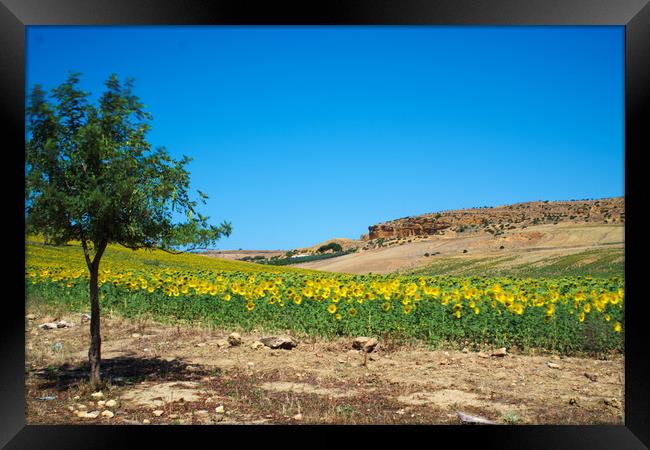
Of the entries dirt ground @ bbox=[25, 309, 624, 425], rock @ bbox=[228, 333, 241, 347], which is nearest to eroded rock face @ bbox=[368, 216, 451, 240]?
rock @ bbox=[228, 333, 241, 347]

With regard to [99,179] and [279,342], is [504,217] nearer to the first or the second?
[279,342]

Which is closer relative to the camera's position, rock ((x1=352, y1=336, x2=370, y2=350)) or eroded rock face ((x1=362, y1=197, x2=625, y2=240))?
rock ((x1=352, y1=336, x2=370, y2=350))

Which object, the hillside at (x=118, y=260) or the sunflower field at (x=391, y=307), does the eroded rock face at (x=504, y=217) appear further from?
the sunflower field at (x=391, y=307)

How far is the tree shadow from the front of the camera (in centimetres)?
641

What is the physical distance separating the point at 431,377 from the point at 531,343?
1.94 m

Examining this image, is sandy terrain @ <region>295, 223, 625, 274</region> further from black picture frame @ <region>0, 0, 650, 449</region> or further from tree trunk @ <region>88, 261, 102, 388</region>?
tree trunk @ <region>88, 261, 102, 388</region>

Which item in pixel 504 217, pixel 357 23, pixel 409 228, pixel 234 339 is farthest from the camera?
pixel 409 228

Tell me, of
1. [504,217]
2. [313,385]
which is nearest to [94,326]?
[313,385]

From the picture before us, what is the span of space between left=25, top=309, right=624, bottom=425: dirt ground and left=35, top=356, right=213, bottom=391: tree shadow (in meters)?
0.01

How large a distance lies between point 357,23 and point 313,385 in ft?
11.6

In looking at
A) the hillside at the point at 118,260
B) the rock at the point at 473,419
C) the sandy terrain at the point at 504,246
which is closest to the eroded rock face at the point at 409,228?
the sandy terrain at the point at 504,246

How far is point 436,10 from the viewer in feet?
16.4

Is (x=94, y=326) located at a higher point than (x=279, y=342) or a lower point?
higher

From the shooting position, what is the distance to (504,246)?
34.7 m
